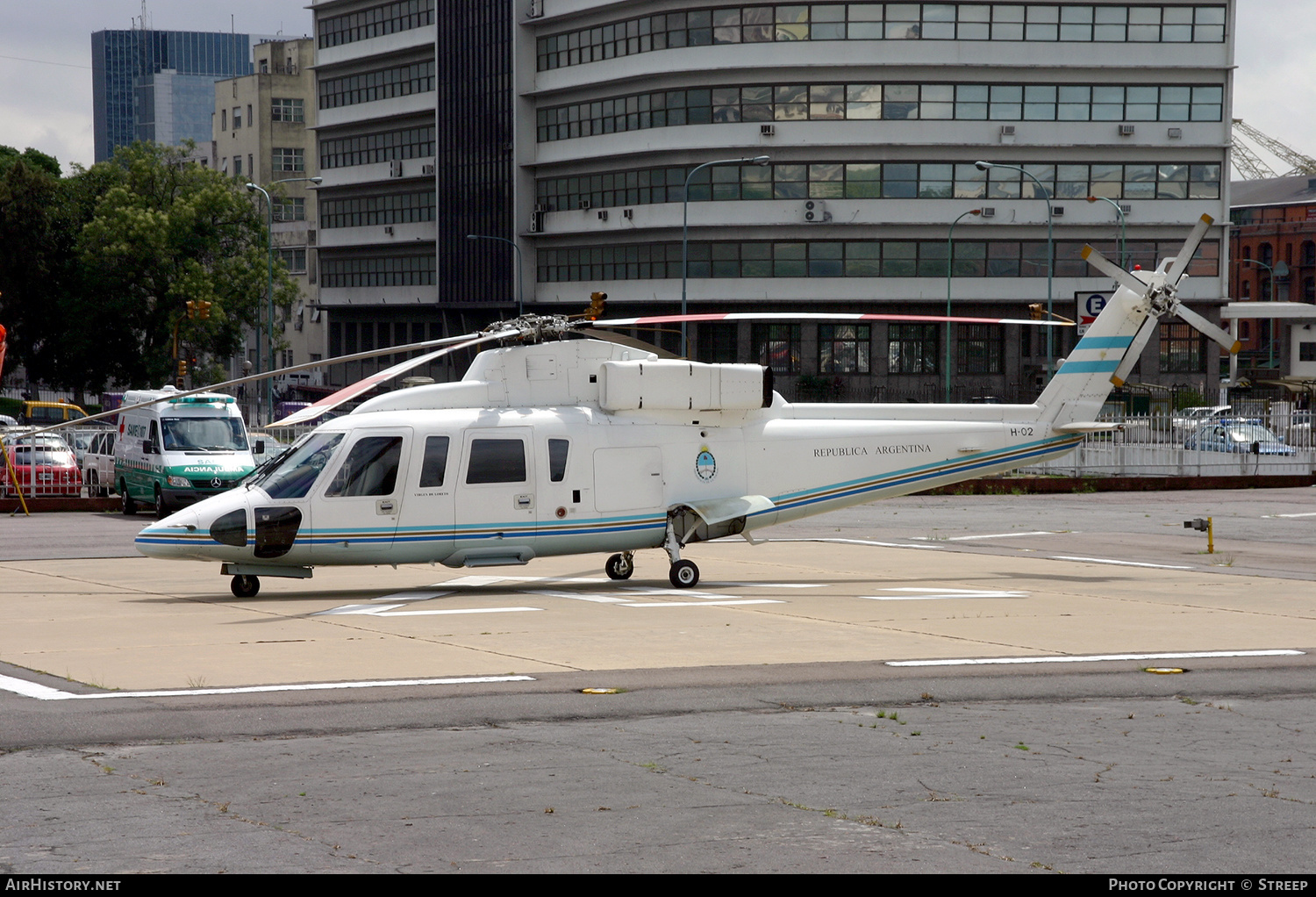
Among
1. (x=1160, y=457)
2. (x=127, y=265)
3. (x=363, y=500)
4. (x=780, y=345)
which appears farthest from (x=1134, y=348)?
(x=127, y=265)

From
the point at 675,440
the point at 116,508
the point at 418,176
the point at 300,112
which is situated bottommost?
the point at 116,508

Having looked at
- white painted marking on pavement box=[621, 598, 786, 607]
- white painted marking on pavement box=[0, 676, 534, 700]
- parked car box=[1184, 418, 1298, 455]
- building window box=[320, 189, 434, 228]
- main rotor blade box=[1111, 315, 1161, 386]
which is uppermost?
building window box=[320, 189, 434, 228]

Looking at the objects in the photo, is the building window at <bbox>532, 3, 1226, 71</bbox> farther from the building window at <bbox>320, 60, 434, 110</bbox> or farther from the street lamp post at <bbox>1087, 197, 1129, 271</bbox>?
the building window at <bbox>320, 60, 434, 110</bbox>

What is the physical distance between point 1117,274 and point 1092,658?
7.73 metres

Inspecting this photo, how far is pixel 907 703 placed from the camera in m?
10.8

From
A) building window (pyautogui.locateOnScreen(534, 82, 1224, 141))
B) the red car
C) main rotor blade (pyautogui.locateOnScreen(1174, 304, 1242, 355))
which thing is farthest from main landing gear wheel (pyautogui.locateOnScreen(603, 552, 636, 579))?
building window (pyautogui.locateOnScreen(534, 82, 1224, 141))

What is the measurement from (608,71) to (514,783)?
70053 mm

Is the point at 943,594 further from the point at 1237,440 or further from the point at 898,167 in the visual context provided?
the point at 898,167

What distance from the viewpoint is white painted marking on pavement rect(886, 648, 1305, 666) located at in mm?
12516

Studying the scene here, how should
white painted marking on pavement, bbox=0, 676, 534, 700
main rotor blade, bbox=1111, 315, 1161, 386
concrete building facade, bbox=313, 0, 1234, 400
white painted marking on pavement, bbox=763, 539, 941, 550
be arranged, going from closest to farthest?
white painted marking on pavement, bbox=0, 676, 534, 700, main rotor blade, bbox=1111, 315, 1161, 386, white painted marking on pavement, bbox=763, 539, 941, 550, concrete building facade, bbox=313, 0, 1234, 400

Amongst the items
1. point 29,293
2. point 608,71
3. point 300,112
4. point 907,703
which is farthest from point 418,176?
point 907,703

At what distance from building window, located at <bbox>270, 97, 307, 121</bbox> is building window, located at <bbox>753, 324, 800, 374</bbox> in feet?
198

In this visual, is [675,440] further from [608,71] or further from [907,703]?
[608,71]
